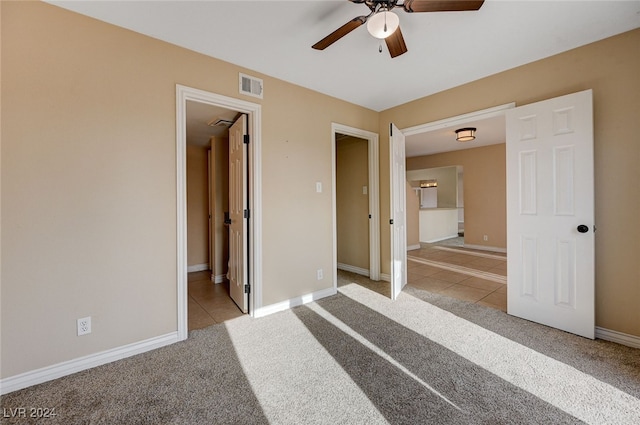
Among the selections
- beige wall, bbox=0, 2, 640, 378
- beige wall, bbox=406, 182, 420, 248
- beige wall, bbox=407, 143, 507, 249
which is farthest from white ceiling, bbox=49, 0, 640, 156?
beige wall, bbox=407, 143, 507, 249

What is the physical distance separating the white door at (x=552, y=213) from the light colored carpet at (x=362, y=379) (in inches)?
9.8

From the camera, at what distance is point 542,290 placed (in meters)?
2.57

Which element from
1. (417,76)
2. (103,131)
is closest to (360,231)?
(417,76)

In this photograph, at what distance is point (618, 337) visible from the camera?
7.41 ft

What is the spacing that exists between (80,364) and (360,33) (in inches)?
128

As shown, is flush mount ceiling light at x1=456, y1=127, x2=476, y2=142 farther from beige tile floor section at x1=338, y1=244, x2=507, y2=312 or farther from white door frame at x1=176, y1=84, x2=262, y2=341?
white door frame at x1=176, y1=84, x2=262, y2=341

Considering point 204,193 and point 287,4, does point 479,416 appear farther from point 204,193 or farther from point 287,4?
point 204,193

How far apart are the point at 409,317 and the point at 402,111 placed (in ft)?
8.89

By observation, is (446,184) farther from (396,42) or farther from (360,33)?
(396,42)

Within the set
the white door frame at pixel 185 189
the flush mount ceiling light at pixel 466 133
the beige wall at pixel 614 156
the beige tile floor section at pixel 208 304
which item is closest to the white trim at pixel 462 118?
the beige wall at pixel 614 156

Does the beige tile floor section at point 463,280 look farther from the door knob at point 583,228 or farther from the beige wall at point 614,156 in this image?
the door knob at point 583,228

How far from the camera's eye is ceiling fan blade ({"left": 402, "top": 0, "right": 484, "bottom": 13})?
1.58m

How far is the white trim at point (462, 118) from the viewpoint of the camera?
290 cm

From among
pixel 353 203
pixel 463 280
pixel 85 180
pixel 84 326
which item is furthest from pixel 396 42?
pixel 463 280
